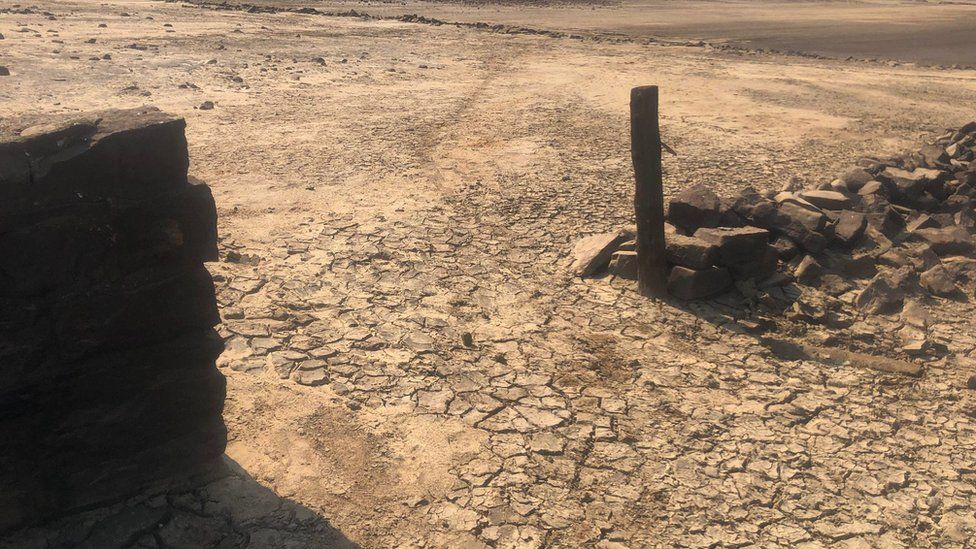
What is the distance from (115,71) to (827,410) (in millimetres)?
13942

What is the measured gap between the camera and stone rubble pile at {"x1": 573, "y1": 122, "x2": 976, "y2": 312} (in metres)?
6.68

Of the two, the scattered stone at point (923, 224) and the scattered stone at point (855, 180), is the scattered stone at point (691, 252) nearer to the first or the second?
the scattered stone at point (923, 224)

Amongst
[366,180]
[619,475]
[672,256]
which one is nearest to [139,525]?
[619,475]

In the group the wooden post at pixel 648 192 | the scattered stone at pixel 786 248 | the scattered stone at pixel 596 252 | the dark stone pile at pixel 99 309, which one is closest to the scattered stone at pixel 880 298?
the scattered stone at pixel 786 248

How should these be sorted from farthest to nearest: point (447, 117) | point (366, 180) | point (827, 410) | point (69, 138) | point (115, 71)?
point (115, 71) → point (447, 117) → point (366, 180) → point (827, 410) → point (69, 138)

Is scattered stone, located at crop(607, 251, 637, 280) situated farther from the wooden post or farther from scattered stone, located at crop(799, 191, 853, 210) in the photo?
scattered stone, located at crop(799, 191, 853, 210)

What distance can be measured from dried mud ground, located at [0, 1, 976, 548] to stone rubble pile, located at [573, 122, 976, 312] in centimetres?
28

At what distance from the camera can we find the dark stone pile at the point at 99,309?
3.29 meters

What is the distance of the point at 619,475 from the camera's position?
14.9 feet

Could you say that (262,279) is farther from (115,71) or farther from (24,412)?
(115,71)

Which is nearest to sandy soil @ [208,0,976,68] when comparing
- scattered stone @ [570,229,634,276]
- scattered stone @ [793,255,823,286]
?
scattered stone @ [793,255,823,286]

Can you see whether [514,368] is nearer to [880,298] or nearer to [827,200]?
[880,298]

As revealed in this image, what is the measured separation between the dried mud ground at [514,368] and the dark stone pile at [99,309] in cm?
55

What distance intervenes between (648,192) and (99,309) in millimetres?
4301
